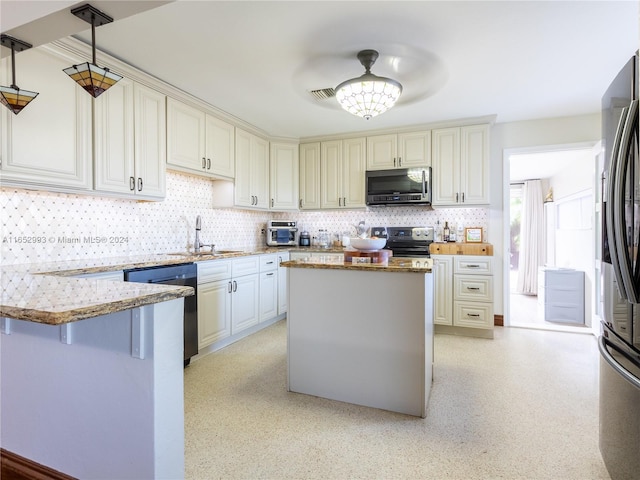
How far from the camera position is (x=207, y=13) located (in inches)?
81.0

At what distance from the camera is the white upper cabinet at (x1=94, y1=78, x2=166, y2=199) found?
2.53 meters

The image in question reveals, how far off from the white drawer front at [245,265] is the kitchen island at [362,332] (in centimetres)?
119

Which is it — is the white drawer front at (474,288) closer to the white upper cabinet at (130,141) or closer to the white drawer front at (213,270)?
the white drawer front at (213,270)

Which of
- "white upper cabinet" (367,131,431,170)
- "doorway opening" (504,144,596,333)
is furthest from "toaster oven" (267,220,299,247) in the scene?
"doorway opening" (504,144,596,333)

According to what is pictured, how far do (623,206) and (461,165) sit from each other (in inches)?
110

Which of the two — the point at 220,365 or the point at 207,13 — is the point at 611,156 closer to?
the point at 207,13

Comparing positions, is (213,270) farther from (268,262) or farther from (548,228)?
(548,228)

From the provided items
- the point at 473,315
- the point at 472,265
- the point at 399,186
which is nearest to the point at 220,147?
the point at 399,186

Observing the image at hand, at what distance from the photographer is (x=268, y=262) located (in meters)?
4.01

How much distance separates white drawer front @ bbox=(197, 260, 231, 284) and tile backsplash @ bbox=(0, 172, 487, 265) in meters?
0.59

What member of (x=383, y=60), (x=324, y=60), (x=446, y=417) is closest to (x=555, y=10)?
(x=383, y=60)

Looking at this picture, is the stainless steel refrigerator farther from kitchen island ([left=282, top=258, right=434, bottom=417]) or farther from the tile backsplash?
the tile backsplash

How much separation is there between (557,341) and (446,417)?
7.34ft

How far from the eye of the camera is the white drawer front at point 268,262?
3.90 meters
